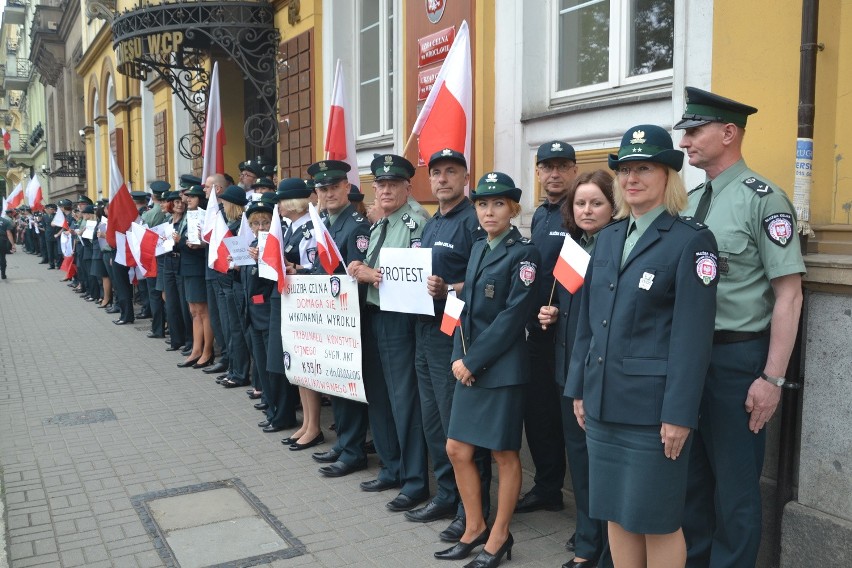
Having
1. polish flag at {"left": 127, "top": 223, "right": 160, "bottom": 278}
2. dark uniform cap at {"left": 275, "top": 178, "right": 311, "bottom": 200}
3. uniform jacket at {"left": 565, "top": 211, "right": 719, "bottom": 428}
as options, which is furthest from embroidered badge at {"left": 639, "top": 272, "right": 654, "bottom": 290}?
polish flag at {"left": 127, "top": 223, "right": 160, "bottom": 278}

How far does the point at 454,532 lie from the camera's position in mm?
4332

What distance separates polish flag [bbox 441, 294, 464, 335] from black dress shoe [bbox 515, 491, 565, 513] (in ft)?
4.58

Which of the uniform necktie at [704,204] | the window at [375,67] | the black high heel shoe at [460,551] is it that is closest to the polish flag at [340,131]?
the window at [375,67]

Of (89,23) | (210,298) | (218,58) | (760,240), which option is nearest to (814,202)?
(760,240)

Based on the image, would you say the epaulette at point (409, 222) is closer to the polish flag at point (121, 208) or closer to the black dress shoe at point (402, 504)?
the black dress shoe at point (402, 504)

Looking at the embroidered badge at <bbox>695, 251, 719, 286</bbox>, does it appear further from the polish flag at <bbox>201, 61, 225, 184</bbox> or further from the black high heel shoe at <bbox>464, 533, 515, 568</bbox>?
the polish flag at <bbox>201, 61, 225, 184</bbox>

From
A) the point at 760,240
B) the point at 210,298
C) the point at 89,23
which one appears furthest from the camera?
the point at 89,23

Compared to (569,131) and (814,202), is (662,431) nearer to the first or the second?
(814,202)

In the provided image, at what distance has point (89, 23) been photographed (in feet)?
85.0

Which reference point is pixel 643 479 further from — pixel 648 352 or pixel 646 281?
pixel 646 281

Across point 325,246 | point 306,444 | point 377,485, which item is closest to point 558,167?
point 325,246

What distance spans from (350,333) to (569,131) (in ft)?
7.16

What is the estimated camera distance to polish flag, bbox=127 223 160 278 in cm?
1020

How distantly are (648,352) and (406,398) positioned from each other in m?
2.35
